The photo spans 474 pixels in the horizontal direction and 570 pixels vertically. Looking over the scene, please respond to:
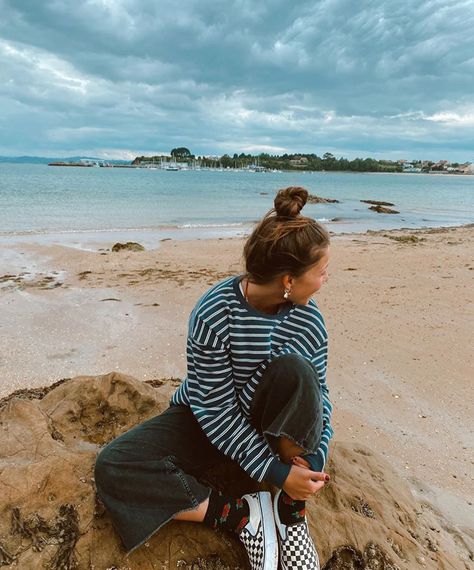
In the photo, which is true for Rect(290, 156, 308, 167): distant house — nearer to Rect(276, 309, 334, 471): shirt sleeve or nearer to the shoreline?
the shoreline

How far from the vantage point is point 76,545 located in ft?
→ 7.04

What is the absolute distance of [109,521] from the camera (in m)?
2.27

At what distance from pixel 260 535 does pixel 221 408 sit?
58cm

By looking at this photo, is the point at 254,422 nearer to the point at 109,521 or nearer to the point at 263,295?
the point at 263,295

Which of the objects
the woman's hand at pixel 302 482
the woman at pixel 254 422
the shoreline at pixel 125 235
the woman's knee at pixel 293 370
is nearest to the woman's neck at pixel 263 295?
the woman at pixel 254 422

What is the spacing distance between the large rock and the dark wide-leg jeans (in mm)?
133

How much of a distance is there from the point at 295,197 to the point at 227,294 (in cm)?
56

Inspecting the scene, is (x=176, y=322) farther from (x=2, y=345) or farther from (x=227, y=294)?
(x=227, y=294)

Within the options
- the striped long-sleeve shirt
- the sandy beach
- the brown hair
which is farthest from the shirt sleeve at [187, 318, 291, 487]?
the sandy beach

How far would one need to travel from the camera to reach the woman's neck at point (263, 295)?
235cm

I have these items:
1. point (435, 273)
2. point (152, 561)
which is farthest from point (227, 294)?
point (435, 273)

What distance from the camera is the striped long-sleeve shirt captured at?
2.29m

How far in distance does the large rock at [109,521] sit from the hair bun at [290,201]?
4.65 feet

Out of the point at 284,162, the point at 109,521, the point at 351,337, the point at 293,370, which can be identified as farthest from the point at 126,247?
the point at 284,162
